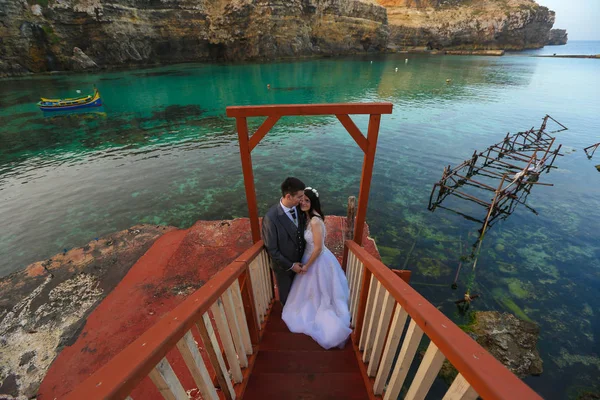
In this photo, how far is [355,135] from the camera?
152 inches

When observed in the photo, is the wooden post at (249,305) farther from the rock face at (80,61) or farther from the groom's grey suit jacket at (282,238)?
the rock face at (80,61)

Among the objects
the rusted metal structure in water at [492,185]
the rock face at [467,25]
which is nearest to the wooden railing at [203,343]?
the rusted metal structure in water at [492,185]

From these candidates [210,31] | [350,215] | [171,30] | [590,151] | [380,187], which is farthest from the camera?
[210,31]

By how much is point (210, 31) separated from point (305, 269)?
84.4 metres

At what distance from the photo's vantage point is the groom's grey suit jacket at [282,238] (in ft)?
12.6

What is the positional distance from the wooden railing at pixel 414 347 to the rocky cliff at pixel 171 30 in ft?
260

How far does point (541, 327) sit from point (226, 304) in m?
9.72

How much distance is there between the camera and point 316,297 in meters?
4.25

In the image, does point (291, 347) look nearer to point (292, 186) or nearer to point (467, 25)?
point (292, 186)

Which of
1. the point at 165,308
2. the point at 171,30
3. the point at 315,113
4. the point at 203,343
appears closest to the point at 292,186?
the point at 315,113

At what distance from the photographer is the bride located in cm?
395

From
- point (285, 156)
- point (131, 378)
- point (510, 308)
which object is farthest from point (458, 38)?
point (131, 378)

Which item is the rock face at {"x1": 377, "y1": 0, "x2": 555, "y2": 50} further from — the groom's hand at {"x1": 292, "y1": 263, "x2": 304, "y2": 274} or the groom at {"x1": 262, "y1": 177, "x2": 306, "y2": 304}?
the groom's hand at {"x1": 292, "y1": 263, "x2": 304, "y2": 274}

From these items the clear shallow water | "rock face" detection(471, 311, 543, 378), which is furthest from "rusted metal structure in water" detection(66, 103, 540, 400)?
the clear shallow water
